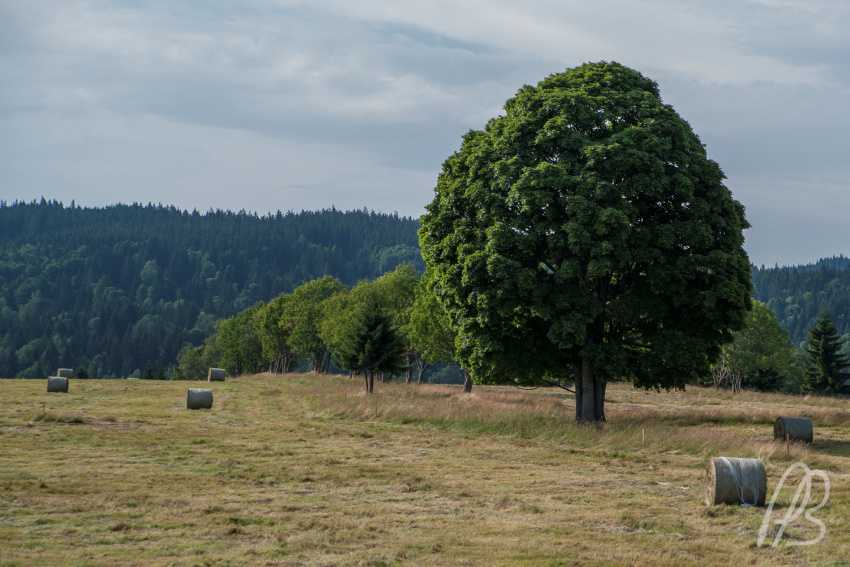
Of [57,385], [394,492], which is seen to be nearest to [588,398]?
[394,492]

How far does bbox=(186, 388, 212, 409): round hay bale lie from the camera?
3691cm

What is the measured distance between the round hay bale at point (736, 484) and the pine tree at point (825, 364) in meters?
71.3

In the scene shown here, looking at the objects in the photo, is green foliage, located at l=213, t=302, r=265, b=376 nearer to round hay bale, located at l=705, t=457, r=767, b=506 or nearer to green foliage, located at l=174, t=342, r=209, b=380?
green foliage, located at l=174, t=342, r=209, b=380

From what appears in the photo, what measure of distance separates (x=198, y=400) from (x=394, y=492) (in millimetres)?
24372

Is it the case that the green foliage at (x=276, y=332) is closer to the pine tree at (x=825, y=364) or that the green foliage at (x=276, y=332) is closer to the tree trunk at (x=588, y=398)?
the pine tree at (x=825, y=364)

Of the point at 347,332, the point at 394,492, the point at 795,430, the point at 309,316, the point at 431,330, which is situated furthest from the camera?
the point at 309,316

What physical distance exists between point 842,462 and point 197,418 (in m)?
24.8

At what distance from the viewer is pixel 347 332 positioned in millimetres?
50781

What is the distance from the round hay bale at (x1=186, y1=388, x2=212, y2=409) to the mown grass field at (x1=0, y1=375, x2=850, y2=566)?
6942 millimetres

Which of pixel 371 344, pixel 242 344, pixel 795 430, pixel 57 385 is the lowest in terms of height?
pixel 57 385

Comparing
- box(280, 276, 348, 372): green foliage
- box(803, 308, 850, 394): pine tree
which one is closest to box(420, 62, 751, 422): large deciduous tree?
box(803, 308, 850, 394): pine tree

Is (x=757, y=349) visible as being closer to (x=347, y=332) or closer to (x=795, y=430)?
(x=347, y=332)

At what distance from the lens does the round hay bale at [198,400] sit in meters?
36.9

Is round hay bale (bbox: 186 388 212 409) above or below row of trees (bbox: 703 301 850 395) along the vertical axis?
below
